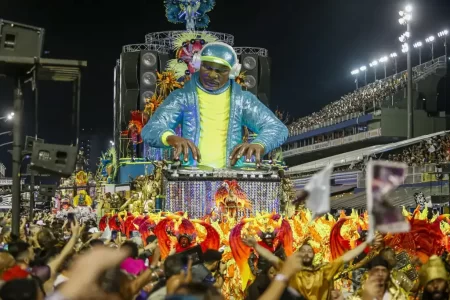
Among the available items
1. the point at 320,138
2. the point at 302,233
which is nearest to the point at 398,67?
the point at 320,138

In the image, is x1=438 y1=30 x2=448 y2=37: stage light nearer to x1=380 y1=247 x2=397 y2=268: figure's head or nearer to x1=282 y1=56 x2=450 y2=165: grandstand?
Result: x1=282 y1=56 x2=450 y2=165: grandstand

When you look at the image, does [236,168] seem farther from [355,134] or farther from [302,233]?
[355,134]

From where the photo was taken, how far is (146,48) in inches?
1880

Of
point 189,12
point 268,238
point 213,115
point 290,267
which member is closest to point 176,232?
point 268,238

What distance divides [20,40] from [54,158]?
53.3 inches

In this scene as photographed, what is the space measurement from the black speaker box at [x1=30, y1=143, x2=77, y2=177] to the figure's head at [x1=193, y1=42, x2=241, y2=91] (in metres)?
13.2

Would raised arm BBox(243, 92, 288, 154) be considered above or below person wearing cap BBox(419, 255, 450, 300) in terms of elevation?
above

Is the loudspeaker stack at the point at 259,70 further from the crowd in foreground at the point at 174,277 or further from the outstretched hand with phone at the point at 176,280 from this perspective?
the outstretched hand with phone at the point at 176,280

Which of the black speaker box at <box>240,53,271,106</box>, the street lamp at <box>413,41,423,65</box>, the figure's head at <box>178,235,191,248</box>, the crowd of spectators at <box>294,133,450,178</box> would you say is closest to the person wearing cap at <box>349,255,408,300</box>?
the figure's head at <box>178,235,191,248</box>

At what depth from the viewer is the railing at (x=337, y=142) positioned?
156ft

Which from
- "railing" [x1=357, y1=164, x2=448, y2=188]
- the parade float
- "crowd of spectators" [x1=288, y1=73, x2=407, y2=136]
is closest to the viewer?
the parade float

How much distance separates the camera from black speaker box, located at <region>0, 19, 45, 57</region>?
27.9 feet

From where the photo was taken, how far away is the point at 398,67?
194 ft

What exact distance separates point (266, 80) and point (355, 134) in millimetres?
7457
